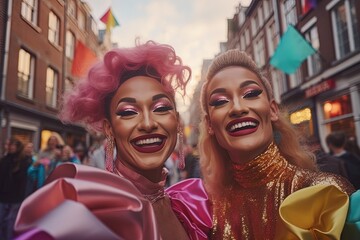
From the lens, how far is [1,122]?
796 mm

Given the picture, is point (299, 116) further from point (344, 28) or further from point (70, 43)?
point (344, 28)

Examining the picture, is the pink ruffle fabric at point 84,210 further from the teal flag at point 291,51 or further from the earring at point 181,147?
the teal flag at point 291,51

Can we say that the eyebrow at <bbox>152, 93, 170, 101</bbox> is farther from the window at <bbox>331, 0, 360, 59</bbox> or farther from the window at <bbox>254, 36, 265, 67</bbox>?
the window at <bbox>331, 0, 360, 59</bbox>

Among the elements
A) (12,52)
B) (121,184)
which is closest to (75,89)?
(12,52)

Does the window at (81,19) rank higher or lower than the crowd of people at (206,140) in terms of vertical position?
higher

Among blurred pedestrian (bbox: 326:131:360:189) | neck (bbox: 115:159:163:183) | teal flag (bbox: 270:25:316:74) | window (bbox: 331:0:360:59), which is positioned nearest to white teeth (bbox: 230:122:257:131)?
neck (bbox: 115:159:163:183)

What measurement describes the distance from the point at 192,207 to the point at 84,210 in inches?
27.9

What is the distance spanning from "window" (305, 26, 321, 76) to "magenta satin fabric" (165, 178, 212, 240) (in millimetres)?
8779

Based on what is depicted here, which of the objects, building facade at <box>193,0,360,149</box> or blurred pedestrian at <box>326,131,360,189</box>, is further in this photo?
building facade at <box>193,0,360,149</box>

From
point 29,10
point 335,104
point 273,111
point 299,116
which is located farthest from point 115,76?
point 335,104

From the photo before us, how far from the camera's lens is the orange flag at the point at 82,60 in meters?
1.27

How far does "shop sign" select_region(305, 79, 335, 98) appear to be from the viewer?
8.48 metres

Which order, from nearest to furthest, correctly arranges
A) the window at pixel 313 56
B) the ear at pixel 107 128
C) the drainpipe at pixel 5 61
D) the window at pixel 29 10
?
the drainpipe at pixel 5 61, the window at pixel 29 10, the ear at pixel 107 128, the window at pixel 313 56

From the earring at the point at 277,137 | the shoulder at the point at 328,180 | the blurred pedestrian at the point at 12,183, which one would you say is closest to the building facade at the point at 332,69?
the blurred pedestrian at the point at 12,183
